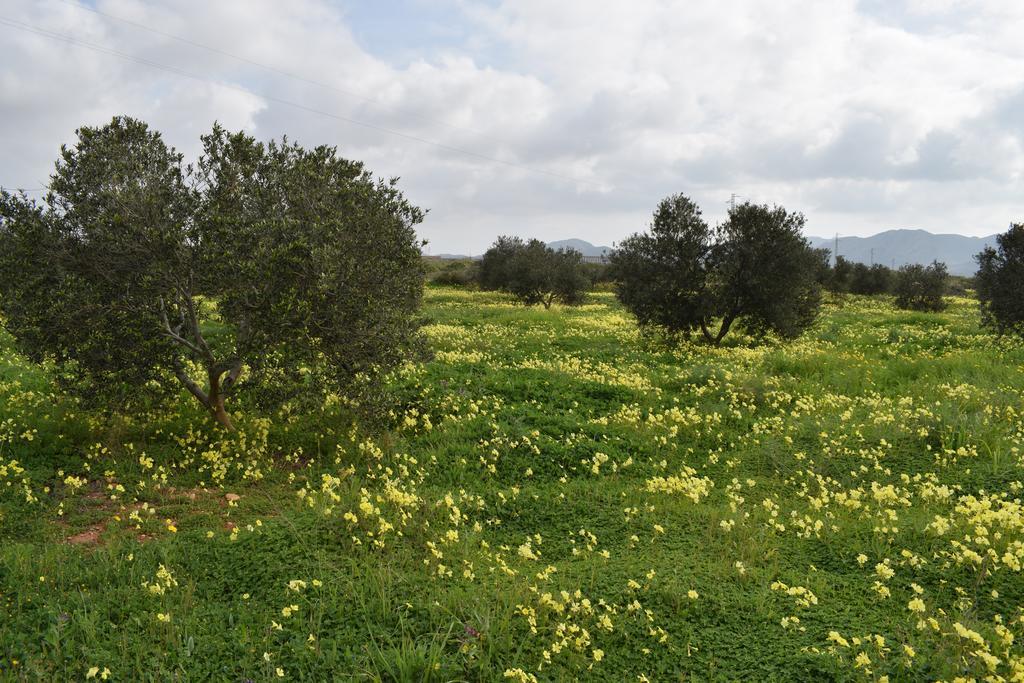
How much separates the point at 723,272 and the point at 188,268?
19.2 meters

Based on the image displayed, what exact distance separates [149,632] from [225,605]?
2.23ft

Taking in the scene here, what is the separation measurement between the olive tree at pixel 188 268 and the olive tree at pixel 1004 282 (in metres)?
25.6

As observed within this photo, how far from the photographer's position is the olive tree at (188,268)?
903cm

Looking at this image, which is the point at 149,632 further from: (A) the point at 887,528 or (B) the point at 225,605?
(A) the point at 887,528

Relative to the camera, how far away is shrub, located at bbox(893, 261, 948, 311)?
1817 inches

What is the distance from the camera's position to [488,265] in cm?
5509

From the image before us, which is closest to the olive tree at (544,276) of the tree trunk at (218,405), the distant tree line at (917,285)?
the distant tree line at (917,285)

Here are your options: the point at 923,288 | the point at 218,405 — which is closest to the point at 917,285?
the point at 923,288

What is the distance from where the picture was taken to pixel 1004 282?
79.2 ft

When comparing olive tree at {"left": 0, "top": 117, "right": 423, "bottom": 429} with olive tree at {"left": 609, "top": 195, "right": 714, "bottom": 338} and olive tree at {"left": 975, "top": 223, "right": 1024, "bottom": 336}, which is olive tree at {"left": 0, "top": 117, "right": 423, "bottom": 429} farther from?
olive tree at {"left": 975, "top": 223, "right": 1024, "bottom": 336}

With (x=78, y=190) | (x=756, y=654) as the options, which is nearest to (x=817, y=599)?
(x=756, y=654)

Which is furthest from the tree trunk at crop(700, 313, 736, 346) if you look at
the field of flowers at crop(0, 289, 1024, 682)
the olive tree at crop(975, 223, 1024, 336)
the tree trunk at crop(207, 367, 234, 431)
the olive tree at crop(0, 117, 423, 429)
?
the tree trunk at crop(207, 367, 234, 431)

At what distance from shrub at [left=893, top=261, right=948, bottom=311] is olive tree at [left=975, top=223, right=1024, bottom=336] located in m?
24.0

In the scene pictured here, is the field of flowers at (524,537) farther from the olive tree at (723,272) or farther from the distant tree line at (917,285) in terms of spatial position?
the distant tree line at (917,285)
